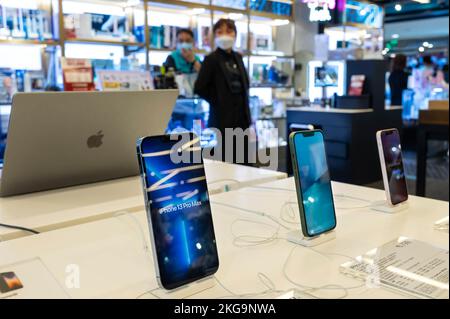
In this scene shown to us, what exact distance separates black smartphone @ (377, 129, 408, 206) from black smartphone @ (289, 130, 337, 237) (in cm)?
20

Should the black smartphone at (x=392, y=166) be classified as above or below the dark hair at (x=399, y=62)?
below

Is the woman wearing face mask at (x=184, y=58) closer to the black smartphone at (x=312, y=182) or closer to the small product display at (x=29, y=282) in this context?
the black smartphone at (x=312, y=182)

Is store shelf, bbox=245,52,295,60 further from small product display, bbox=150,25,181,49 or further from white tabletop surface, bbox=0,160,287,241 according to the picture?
white tabletop surface, bbox=0,160,287,241

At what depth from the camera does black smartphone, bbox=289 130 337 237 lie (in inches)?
36.8

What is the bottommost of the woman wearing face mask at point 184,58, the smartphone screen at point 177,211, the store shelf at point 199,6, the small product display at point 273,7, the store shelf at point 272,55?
the smartphone screen at point 177,211

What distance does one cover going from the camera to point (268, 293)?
731 millimetres

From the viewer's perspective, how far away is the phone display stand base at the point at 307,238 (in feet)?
3.11

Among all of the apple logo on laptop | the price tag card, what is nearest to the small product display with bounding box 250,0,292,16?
the apple logo on laptop

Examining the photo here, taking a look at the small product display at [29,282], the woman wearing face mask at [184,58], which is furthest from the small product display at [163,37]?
the small product display at [29,282]

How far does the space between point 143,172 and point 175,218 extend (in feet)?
0.33

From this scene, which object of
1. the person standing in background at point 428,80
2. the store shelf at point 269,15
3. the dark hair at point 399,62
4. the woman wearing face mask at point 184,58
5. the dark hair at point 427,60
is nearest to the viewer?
the woman wearing face mask at point 184,58

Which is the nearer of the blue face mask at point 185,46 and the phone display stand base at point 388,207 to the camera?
the phone display stand base at point 388,207

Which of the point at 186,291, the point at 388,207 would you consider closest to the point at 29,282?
the point at 186,291

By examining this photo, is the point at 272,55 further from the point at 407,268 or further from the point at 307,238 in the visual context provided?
the point at 407,268
